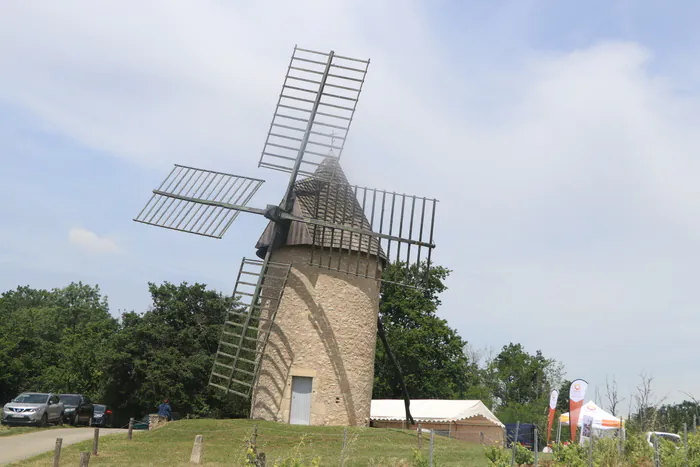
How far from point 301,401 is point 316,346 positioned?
61.0 inches

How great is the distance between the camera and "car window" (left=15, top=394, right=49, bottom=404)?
934 inches

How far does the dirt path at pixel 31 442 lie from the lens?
1569 cm

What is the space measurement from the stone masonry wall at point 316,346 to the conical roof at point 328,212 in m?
0.61

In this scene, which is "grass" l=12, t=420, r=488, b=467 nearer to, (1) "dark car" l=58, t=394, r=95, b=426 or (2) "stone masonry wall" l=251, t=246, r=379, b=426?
(2) "stone masonry wall" l=251, t=246, r=379, b=426

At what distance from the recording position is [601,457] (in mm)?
12578

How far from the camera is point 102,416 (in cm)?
3175

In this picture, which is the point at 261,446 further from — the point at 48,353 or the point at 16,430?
the point at 48,353

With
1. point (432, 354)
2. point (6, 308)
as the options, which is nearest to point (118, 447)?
point (432, 354)

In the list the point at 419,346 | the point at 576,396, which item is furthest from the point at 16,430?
the point at 419,346

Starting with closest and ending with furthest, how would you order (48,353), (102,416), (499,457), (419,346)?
Answer: (499,457), (102,416), (419,346), (48,353)

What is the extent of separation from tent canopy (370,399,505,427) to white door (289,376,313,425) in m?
11.1

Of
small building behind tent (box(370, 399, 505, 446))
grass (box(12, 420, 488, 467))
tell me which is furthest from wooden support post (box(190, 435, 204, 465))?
small building behind tent (box(370, 399, 505, 446))

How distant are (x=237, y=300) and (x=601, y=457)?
10.2 m

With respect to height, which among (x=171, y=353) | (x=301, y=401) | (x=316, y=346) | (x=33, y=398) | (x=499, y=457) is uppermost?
(x=171, y=353)
